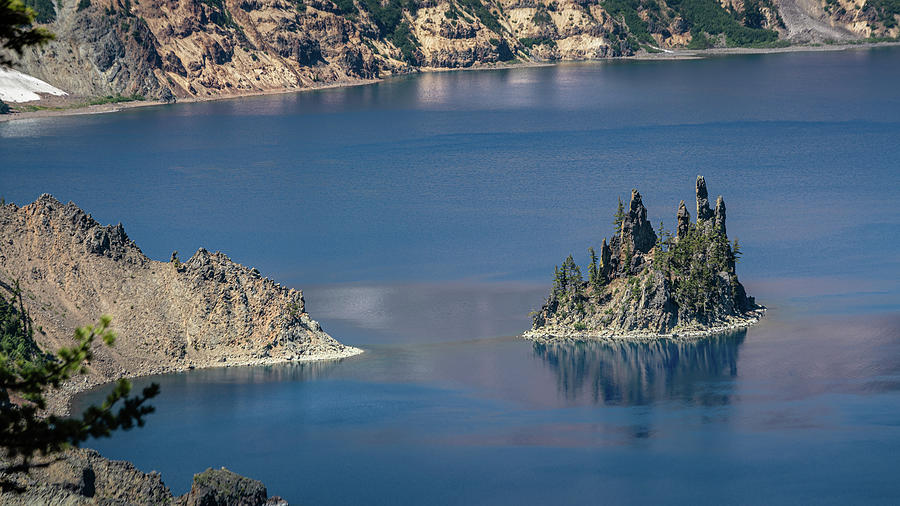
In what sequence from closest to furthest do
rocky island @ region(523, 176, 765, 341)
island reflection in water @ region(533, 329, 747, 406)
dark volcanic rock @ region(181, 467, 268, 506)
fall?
dark volcanic rock @ region(181, 467, 268, 506) → island reflection in water @ region(533, 329, 747, 406) → rocky island @ region(523, 176, 765, 341)

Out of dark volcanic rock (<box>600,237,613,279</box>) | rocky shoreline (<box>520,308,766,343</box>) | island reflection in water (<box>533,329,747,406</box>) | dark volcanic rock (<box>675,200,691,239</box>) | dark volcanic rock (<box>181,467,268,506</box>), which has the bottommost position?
island reflection in water (<box>533,329,747,406</box>)

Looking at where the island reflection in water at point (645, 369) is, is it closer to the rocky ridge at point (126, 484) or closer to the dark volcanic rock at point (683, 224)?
the dark volcanic rock at point (683, 224)

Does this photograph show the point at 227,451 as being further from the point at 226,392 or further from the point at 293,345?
the point at 293,345

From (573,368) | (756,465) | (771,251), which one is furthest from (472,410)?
(771,251)

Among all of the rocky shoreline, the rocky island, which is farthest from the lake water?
the rocky island

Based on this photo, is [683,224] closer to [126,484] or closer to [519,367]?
[519,367]

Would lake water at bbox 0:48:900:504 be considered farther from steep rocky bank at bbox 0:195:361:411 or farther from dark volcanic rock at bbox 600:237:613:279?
dark volcanic rock at bbox 600:237:613:279

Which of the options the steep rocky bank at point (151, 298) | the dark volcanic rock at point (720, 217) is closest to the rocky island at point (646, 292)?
the dark volcanic rock at point (720, 217)
